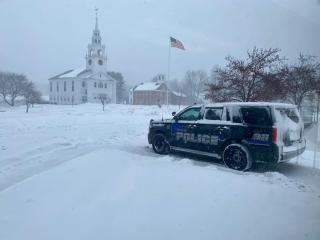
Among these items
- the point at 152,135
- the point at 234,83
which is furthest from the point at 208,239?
the point at 234,83

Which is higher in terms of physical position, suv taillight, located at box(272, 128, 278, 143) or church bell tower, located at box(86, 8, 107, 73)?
church bell tower, located at box(86, 8, 107, 73)

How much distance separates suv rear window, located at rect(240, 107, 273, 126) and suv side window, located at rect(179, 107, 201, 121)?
62.1 inches

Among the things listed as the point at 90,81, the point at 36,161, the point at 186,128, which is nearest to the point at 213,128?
the point at 186,128

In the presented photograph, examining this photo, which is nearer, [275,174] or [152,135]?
[275,174]

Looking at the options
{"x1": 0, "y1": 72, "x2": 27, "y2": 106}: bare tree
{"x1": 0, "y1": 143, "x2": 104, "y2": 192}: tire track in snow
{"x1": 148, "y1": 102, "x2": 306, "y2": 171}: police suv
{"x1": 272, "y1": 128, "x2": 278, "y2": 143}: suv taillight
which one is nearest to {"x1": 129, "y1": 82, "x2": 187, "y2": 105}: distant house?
{"x1": 0, "y1": 72, "x2": 27, "y2": 106}: bare tree

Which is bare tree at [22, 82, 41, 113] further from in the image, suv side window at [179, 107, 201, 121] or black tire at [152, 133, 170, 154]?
suv side window at [179, 107, 201, 121]

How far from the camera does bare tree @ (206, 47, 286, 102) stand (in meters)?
12.1

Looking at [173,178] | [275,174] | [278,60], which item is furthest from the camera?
[278,60]

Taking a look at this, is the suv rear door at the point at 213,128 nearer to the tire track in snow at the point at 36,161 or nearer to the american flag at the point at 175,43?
the tire track in snow at the point at 36,161

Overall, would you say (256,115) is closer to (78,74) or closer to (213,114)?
(213,114)

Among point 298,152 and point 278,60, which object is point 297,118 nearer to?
point 298,152

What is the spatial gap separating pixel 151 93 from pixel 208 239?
71186 mm

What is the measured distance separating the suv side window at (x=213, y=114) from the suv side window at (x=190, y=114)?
35 cm

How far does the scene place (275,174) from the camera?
6.89m
